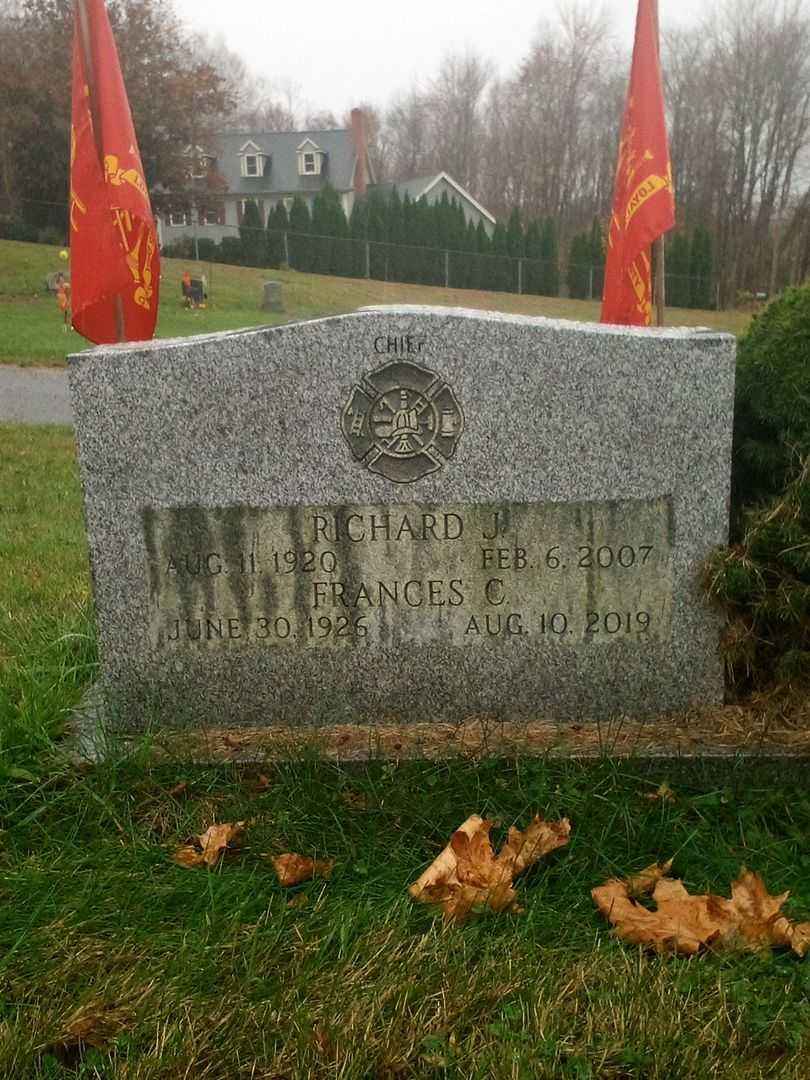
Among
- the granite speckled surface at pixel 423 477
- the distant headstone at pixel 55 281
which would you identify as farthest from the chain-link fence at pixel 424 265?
the granite speckled surface at pixel 423 477

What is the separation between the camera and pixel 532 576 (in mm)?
3102

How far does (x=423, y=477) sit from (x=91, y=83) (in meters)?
2.90

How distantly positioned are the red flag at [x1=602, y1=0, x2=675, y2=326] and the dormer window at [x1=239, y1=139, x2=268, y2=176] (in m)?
46.3

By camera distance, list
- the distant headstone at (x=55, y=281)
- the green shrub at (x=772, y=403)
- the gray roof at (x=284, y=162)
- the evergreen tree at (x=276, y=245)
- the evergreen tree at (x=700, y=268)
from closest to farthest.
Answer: the green shrub at (x=772, y=403)
the distant headstone at (x=55, y=281)
the evergreen tree at (x=700, y=268)
the evergreen tree at (x=276, y=245)
the gray roof at (x=284, y=162)

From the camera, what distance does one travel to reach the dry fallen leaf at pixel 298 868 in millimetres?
2428

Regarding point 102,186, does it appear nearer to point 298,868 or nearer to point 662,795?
point 298,868

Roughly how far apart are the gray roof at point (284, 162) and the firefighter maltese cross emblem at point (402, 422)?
4700 cm

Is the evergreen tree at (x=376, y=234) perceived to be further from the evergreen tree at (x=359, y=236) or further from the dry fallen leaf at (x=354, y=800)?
the dry fallen leaf at (x=354, y=800)

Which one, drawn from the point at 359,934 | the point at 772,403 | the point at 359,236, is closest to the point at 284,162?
the point at 359,236

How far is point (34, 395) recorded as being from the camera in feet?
40.7

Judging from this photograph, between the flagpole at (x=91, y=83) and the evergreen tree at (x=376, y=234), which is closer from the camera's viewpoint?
the flagpole at (x=91, y=83)

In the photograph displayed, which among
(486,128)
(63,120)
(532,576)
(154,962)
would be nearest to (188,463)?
(532,576)

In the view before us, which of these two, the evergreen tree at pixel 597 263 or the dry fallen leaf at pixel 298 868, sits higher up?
the evergreen tree at pixel 597 263

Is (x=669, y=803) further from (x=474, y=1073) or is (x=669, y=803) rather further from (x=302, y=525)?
(x=302, y=525)
